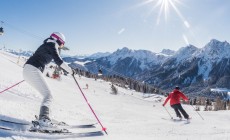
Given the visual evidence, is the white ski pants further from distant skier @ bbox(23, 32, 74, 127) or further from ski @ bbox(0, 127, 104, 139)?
ski @ bbox(0, 127, 104, 139)

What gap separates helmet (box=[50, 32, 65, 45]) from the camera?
A: 840cm

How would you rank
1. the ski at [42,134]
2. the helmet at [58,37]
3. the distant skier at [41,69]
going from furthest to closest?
the helmet at [58,37] → the distant skier at [41,69] → the ski at [42,134]

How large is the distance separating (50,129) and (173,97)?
11278mm

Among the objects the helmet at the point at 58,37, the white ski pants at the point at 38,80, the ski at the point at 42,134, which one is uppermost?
the helmet at the point at 58,37

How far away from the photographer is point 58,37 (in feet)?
27.6

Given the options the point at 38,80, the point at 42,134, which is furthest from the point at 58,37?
the point at 42,134

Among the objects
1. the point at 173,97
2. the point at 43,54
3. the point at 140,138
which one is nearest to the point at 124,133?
the point at 140,138

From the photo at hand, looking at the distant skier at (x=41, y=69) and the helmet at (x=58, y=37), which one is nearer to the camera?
the distant skier at (x=41, y=69)

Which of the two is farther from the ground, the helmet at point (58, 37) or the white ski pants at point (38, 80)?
the helmet at point (58, 37)

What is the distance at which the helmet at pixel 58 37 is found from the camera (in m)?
8.40

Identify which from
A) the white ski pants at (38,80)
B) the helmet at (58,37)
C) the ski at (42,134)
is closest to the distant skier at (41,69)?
the white ski pants at (38,80)

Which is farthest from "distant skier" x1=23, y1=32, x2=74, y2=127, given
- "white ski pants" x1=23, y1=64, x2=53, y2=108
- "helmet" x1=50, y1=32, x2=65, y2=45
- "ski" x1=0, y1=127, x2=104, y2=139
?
"ski" x1=0, y1=127, x2=104, y2=139

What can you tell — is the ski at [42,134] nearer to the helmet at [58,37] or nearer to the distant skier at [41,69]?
the distant skier at [41,69]

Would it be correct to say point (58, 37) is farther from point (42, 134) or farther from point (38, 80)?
point (42, 134)
